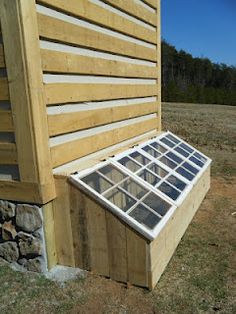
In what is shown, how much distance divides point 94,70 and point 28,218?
2.00 metres

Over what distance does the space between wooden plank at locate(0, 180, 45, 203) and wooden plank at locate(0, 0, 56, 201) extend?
70mm

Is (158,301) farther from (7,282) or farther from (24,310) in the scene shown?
(7,282)

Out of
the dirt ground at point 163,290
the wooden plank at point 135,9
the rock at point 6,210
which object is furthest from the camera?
the wooden plank at point 135,9

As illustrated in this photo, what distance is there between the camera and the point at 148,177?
4.27 meters

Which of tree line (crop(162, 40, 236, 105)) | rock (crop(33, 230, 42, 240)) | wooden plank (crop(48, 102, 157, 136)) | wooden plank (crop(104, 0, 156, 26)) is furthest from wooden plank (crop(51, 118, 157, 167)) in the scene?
tree line (crop(162, 40, 236, 105))

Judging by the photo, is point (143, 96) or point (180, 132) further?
point (180, 132)

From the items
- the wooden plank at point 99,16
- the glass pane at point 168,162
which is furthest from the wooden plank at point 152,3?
the glass pane at point 168,162

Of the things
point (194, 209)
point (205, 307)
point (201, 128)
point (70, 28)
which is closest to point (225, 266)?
point (205, 307)

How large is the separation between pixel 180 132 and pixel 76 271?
435 inches

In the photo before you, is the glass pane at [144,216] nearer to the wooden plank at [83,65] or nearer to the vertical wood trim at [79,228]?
the vertical wood trim at [79,228]

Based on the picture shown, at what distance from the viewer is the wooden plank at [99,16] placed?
3703 millimetres

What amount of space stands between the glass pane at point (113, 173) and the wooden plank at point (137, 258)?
80cm

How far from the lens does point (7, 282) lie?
11.5ft

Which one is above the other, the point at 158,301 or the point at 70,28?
the point at 70,28
